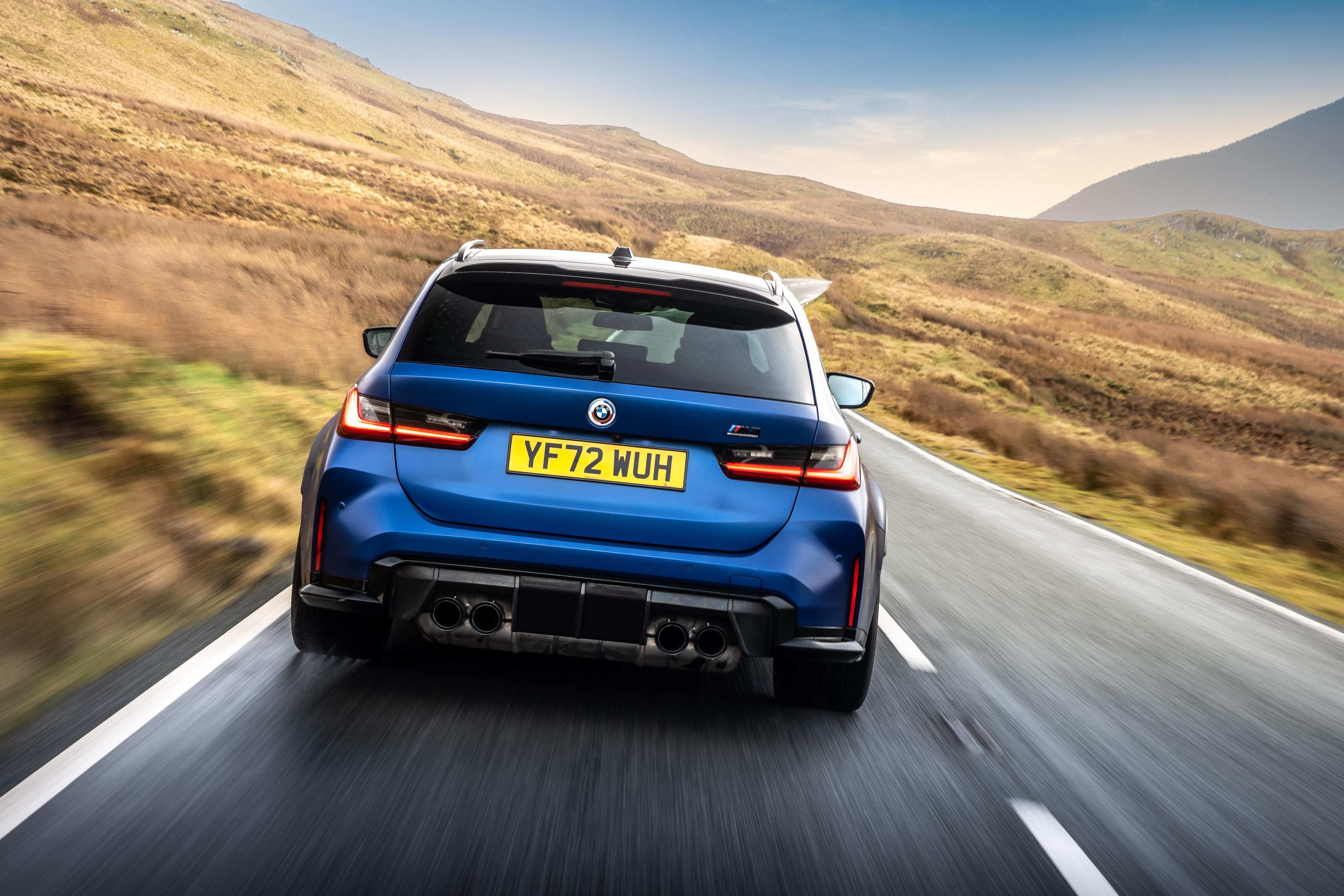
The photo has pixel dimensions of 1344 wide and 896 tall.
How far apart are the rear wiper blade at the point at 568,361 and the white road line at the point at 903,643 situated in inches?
69.3

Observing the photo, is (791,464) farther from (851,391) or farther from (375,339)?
(375,339)

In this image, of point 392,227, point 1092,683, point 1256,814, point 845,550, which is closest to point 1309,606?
point 1092,683

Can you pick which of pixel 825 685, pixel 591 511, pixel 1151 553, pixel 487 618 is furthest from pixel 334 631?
pixel 1151 553

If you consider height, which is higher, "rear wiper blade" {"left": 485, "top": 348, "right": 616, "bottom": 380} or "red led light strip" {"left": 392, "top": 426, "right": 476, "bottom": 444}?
"rear wiper blade" {"left": 485, "top": 348, "right": 616, "bottom": 380}

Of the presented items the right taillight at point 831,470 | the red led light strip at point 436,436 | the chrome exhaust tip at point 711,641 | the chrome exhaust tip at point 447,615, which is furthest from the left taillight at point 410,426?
the right taillight at point 831,470

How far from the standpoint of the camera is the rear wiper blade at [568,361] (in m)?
A: 2.89

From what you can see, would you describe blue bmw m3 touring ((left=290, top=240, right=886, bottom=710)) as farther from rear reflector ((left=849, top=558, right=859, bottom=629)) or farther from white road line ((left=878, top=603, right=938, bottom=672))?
white road line ((left=878, top=603, right=938, bottom=672))

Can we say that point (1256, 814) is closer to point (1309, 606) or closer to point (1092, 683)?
point (1092, 683)

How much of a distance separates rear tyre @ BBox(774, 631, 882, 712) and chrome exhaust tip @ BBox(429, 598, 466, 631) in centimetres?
115

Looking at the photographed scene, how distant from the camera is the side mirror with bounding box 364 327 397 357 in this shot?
4082 mm

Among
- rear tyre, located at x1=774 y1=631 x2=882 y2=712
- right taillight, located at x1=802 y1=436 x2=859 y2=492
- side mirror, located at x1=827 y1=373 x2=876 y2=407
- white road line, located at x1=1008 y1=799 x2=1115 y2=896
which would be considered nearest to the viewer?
white road line, located at x1=1008 y1=799 x2=1115 y2=896

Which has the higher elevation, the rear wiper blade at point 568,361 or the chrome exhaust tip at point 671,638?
the rear wiper blade at point 568,361

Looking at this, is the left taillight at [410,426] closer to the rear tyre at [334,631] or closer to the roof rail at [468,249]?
the rear tyre at [334,631]

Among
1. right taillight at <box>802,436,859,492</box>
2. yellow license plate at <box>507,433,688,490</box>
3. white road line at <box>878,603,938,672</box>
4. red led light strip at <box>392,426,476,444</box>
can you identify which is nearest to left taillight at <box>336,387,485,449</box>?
red led light strip at <box>392,426,476,444</box>
